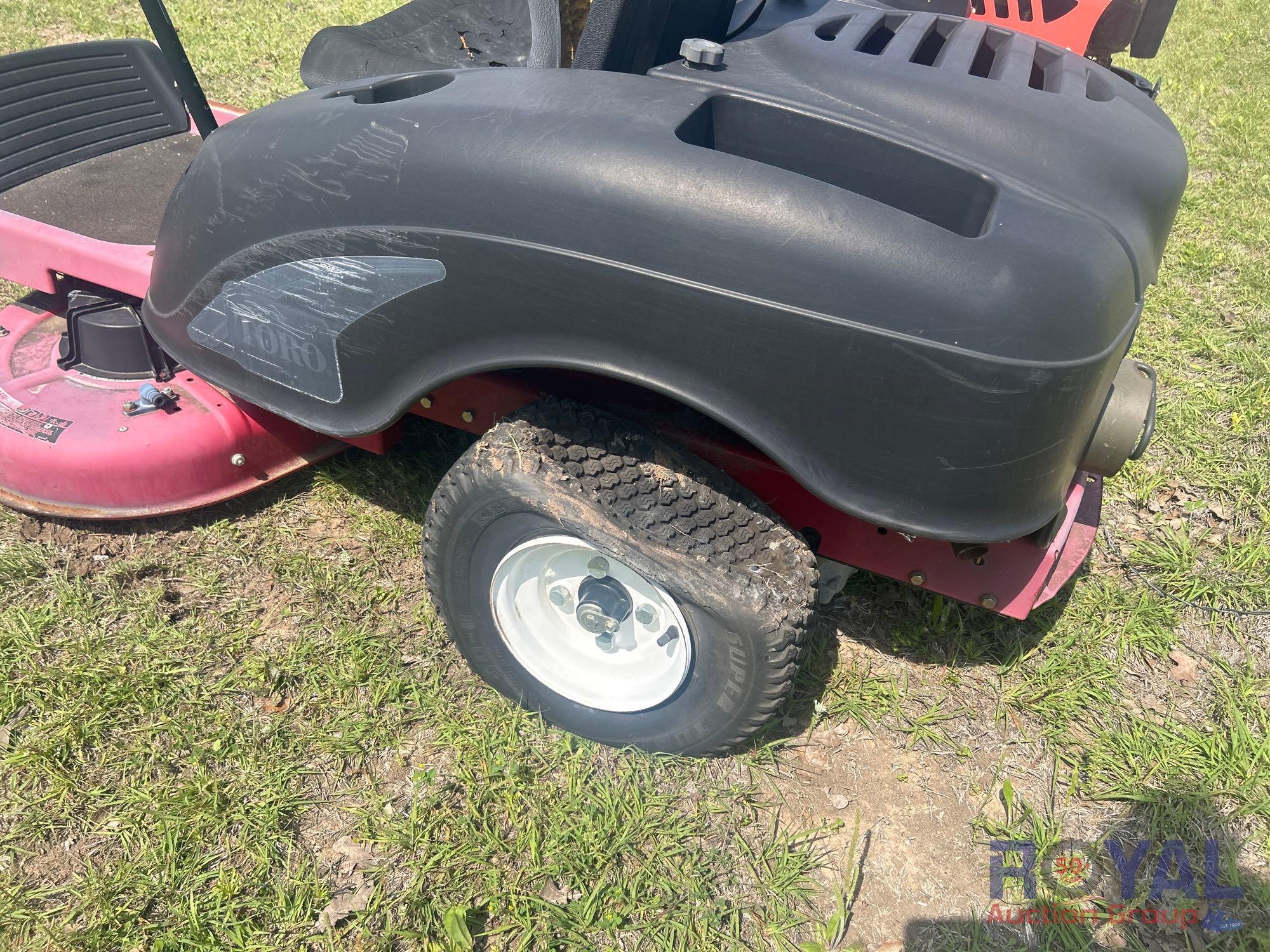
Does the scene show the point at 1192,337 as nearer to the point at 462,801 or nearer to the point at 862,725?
the point at 862,725

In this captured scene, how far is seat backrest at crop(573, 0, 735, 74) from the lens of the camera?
162cm

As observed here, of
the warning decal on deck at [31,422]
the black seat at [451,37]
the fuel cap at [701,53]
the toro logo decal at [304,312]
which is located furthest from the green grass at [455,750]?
the fuel cap at [701,53]

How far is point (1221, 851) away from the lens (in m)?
1.77

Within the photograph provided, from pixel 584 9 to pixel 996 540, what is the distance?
155 cm

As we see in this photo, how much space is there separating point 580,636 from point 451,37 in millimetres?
1857

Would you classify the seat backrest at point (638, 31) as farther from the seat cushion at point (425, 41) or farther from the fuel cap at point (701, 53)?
the seat cushion at point (425, 41)

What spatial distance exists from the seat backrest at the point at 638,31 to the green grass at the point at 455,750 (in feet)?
3.76

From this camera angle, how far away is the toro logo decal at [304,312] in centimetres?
147

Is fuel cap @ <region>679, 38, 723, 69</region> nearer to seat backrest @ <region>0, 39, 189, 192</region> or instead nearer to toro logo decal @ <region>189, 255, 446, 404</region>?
toro logo decal @ <region>189, 255, 446, 404</region>

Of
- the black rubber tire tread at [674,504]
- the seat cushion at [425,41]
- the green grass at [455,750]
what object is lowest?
the green grass at [455,750]

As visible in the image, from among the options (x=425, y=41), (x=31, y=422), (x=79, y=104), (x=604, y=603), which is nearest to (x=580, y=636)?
(x=604, y=603)

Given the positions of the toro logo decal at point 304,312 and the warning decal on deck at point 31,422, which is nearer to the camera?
the toro logo decal at point 304,312

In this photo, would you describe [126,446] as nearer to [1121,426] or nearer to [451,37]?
[451,37]

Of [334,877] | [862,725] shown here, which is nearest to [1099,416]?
[862,725]
